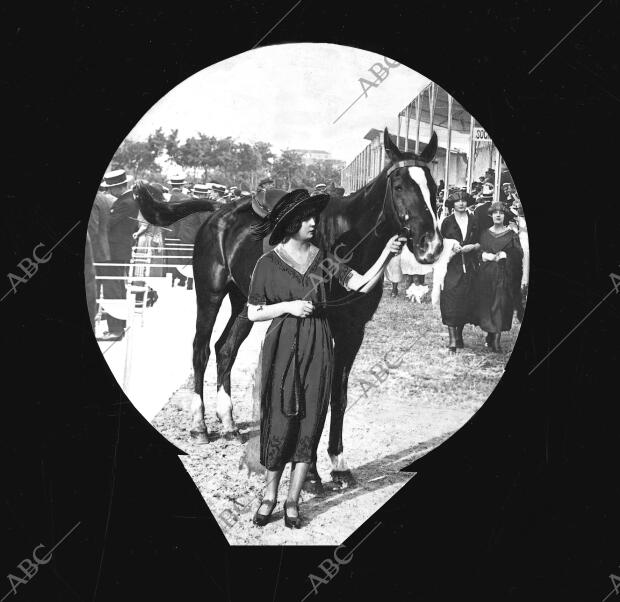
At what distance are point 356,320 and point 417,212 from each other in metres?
0.50

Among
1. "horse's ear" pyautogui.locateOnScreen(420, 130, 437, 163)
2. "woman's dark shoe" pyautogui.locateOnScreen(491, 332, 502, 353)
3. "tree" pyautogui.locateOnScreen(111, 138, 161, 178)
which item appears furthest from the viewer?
"woman's dark shoe" pyautogui.locateOnScreen(491, 332, 502, 353)

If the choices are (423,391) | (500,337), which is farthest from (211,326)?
(500,337)

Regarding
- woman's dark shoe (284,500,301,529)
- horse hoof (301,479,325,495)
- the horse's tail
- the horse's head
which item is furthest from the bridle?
woman's dark shoe (284,500,301,529)

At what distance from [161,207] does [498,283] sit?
54.8 inches

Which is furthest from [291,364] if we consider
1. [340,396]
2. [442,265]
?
[442,265]

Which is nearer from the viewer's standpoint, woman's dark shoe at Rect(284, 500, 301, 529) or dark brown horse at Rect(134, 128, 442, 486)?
dark brown horse at Rect(134, 128, 442, 486)

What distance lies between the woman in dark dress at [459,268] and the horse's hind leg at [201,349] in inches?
35.9

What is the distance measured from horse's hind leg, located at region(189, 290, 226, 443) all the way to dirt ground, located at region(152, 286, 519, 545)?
0.03 meters

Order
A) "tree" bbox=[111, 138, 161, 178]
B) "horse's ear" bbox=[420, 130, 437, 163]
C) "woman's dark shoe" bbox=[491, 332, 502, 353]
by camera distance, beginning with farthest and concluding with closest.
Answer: "woman's dark shoe" bbox=[491, 332, 502, 353] < "horse's ear" bbox=[420, 130, 437, 163] < "tree" bbox=[111, 138, 161, 178]

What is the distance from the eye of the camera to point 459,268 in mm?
4184

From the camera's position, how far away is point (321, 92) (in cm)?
403

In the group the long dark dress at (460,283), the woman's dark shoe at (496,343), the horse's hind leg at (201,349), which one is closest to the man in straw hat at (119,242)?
the horse's hind leg at (201,349)

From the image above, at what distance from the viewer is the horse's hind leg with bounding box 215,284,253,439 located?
4160 millimetres

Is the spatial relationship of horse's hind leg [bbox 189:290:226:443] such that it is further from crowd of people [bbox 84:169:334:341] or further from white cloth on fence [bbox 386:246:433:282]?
white cloth on fence [bbox 386:246:433:282]
